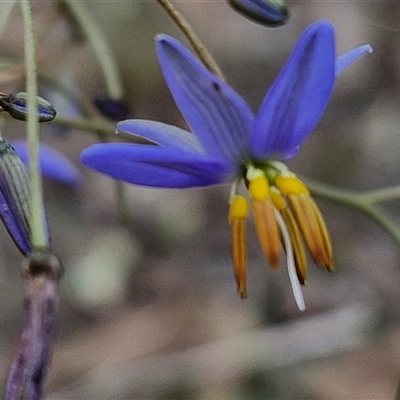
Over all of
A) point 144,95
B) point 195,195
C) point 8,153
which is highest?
point 8,153

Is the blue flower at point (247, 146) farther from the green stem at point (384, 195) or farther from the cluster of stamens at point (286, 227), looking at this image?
the green stem at point (384, 195)

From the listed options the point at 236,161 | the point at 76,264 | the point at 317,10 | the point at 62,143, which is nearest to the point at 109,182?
the point at 62,143

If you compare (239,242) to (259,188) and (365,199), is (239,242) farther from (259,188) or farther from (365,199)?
(365,199)

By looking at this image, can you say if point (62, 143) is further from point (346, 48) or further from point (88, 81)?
point (346, 48)

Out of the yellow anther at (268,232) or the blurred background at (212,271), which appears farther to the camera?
the blurred background at (212,271)

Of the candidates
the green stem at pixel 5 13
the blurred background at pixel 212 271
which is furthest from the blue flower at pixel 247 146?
the blurred background at pixel 212 271

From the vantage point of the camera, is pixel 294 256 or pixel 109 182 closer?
pixel 294 256

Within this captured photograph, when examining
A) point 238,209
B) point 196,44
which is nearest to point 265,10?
point 196,44
